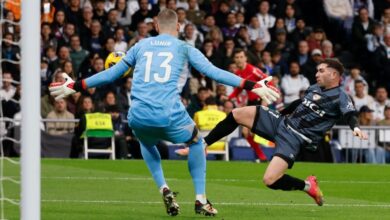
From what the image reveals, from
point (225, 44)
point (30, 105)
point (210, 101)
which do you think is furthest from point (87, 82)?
point (225, 44)

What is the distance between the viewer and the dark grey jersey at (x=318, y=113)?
13305 millimetres

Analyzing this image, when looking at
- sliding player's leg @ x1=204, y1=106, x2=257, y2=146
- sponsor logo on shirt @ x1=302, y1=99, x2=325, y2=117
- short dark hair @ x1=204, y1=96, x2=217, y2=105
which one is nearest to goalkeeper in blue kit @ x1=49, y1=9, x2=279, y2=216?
sliding player's leg @ x1=204, y1=106, x2=257, y2=146

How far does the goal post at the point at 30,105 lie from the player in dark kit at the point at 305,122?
4681mm

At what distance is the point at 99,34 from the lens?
88.1ft

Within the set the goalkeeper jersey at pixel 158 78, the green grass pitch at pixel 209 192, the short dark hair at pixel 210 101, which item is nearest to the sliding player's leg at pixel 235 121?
the green grass pitch at pixel 209 192

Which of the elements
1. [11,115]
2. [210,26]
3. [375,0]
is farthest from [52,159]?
[375,0]

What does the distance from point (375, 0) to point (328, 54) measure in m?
3.53

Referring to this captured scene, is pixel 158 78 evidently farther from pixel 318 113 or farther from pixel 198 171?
pixel 318 113

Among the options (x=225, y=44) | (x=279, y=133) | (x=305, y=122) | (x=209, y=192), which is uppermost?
(x=225, y=44)

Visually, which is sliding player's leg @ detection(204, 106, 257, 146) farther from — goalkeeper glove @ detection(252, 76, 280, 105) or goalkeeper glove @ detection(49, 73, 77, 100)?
goalkeeper glove @ detection(49, 73, 77, 100)

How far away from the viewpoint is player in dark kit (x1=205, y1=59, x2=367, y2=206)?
42.7ft

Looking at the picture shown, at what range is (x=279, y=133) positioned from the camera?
13.3m

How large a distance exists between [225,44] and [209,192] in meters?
11.7

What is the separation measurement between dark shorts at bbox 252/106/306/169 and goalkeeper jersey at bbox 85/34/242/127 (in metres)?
1.53
